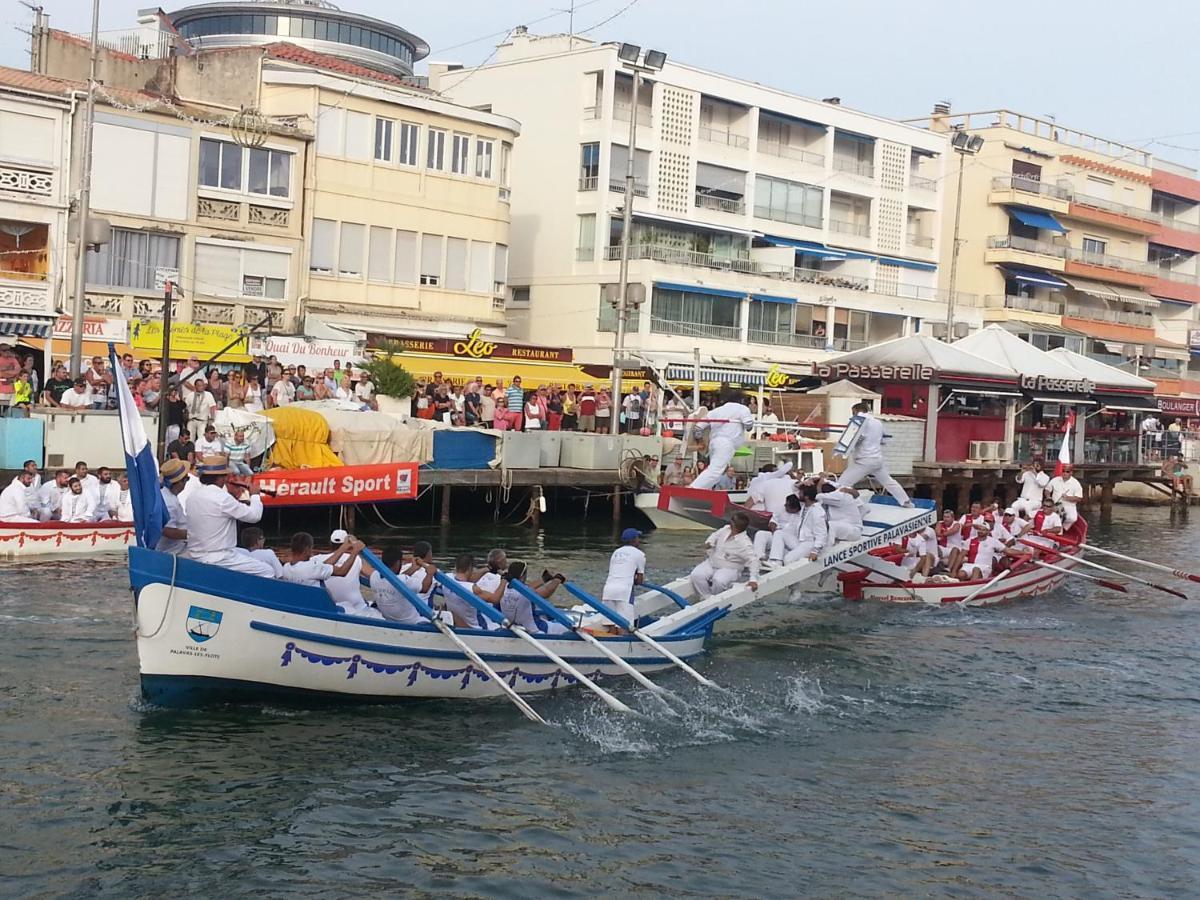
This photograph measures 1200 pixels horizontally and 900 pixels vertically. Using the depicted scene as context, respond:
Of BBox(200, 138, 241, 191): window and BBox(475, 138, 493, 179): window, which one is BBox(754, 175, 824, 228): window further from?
BBox(200, 138, 241, 191): window

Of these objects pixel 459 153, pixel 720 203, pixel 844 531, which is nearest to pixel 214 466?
pixel 844 531

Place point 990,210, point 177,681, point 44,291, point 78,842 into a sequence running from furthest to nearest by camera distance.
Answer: point 990,210 → point 44,291 → point 177,681 → point 78,842

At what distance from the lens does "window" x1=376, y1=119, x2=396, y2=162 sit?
46.2 m

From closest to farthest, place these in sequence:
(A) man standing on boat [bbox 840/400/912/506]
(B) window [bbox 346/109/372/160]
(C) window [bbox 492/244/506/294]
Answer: (A) man standing on boat [bbox 840/400/912/506] → (B) window [bbox 346/109/372/160] → (C) window [bbox 492/244/506/294]

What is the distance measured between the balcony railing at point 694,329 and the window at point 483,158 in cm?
970

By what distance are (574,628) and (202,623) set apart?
460 centimetres

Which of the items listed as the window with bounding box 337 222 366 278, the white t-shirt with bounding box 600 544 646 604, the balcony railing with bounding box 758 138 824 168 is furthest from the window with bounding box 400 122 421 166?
the white t-shirt with bounding box 600 544 646 604

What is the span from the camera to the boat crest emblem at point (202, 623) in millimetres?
15170

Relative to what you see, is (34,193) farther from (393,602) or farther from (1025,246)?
(1025,246)

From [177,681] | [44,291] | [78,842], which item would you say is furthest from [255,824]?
[44,291]

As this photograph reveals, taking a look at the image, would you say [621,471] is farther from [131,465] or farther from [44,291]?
[131,465]

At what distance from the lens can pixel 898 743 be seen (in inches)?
664

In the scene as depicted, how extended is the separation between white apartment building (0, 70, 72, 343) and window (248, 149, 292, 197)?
19.5 feet

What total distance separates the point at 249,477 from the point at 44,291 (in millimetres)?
12900
